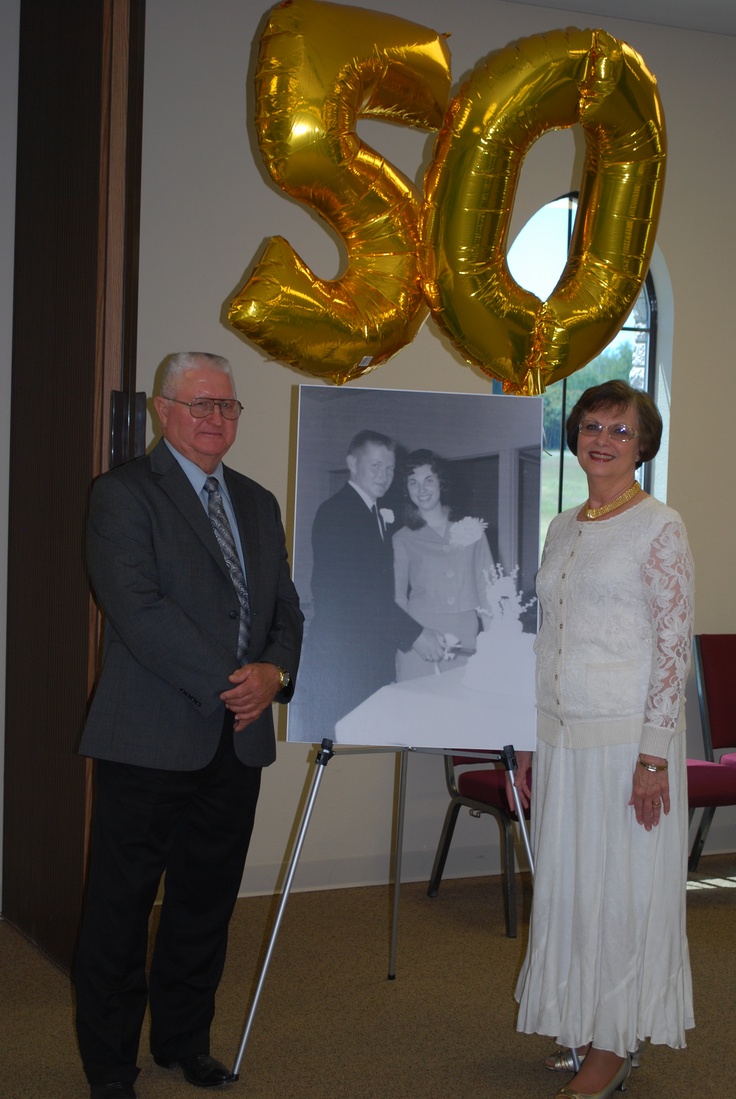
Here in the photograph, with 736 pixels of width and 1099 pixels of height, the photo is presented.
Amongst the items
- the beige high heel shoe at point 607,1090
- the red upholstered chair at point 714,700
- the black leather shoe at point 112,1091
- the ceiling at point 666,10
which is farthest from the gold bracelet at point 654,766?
the ceiling at point 666,10

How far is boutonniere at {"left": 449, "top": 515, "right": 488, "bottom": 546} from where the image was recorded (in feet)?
8.52

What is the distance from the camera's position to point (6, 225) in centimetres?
378

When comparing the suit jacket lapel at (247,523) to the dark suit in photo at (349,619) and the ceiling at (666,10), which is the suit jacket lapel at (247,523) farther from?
the ceiling at (666,10)

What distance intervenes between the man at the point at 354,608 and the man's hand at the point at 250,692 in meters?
0.16

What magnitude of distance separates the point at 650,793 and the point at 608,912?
1.01ft

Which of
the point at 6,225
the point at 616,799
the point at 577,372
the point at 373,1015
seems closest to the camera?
the point at 616,799

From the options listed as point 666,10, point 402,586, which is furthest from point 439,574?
point 666,10

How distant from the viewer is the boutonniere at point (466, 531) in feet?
8.52

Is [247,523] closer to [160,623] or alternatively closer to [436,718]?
[160,623]

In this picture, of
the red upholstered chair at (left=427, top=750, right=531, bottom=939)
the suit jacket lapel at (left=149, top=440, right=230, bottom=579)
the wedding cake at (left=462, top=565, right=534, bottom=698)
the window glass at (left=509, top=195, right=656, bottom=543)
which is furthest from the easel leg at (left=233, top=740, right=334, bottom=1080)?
the window glass at (left=509, top=195, right=656, bottom=543)

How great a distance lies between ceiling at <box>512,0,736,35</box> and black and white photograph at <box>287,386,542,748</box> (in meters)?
2.81

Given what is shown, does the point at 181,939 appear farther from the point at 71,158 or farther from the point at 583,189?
the point at 71,158

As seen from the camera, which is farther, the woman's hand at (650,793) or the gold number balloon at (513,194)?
the gold number balloon at (513,194)

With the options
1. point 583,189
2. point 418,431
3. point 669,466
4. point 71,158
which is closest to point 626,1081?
point 418,431
